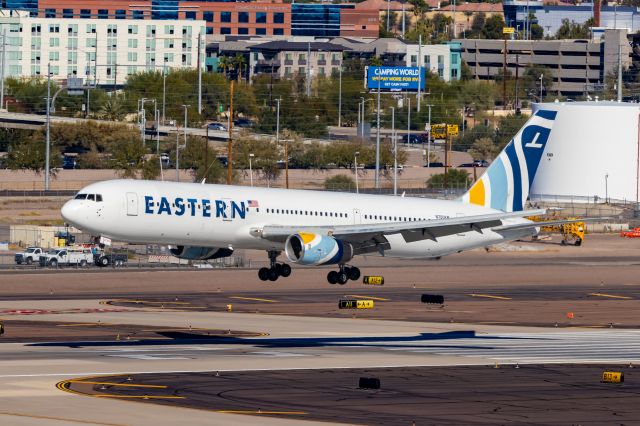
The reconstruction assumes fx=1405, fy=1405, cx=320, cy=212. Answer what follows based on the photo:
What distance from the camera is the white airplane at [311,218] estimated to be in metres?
79.8

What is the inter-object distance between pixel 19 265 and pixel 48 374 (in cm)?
6945

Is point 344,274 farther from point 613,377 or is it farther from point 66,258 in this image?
point 66,258

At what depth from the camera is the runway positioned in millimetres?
54281

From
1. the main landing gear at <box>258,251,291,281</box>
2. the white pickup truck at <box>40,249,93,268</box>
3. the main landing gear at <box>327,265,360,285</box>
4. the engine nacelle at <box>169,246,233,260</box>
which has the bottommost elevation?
the white pickup truck at <box>40,249,93,268</box>

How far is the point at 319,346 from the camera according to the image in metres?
78.7

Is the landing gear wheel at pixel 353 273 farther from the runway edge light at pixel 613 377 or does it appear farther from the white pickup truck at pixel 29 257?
the white pickup truck at pixel 29 257

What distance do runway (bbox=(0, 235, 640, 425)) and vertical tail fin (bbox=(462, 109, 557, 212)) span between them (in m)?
8.15

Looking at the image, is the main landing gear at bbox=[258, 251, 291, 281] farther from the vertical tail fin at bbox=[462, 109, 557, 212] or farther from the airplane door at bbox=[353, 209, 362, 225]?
the vertical tail fin at bbox=[462, 109, 557, 212]

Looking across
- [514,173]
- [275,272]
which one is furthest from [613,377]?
[514,173]

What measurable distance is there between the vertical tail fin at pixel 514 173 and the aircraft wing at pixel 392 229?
23.9ft

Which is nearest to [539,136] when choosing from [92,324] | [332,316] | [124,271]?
[332,316]

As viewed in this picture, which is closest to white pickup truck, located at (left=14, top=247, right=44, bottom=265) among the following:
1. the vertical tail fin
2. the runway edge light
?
the vertical tail fin

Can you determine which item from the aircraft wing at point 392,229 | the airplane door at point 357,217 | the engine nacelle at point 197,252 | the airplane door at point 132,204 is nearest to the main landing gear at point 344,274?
the aircraft wing at point 392,229

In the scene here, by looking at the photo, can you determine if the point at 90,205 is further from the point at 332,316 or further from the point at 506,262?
the point at 506,262
